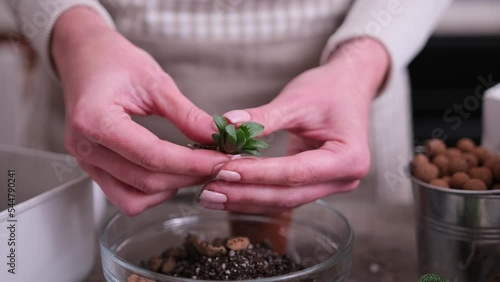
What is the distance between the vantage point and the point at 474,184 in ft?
1.61

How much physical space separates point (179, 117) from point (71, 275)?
0.55 ft

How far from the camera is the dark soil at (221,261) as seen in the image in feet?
1.46

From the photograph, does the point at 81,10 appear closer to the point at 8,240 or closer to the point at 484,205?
the point at 8,240

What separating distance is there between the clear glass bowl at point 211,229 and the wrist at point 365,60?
0.15 meters

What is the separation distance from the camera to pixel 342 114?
53cm

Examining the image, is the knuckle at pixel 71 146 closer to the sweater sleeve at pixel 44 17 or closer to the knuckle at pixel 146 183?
the knuckle at pixel 146 183

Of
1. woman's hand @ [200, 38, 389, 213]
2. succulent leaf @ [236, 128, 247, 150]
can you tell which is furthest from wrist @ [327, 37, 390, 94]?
succulent leaf @ [236, 128, 247, 150]

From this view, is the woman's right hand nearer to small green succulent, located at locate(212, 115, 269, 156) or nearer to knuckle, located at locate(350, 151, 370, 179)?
small green succulent, located at locate(212, 115, 269, 156)

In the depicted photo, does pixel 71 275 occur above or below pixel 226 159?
below

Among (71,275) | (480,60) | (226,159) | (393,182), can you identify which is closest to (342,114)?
(226,159)

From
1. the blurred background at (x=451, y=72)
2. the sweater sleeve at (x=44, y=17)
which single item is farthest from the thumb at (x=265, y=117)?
the blurred background at (x=451, y=72)

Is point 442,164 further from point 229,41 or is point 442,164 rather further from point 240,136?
point 229,41

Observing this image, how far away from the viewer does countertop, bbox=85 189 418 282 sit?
56 centimetres

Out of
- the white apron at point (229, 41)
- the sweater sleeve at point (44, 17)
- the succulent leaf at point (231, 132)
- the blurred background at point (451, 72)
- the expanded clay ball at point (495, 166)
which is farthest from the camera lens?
the blurred background at point (451, 72)
